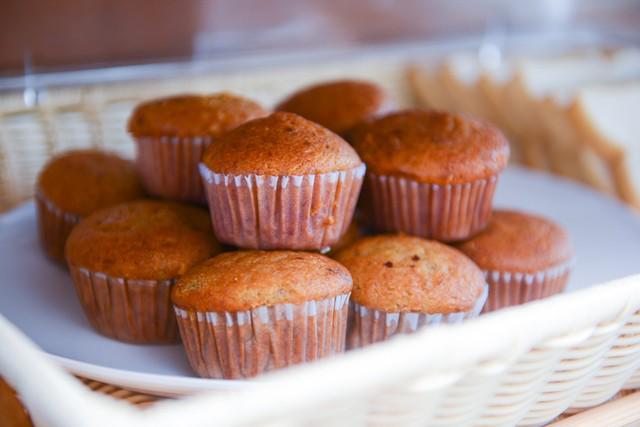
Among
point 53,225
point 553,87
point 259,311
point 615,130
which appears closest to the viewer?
point 259,311

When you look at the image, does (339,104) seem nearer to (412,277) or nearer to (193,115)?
(193,115)

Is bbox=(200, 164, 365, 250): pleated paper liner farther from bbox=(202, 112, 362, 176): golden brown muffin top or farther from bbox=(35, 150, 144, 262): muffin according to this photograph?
bbox=(35, 150, 144, 262): muffin

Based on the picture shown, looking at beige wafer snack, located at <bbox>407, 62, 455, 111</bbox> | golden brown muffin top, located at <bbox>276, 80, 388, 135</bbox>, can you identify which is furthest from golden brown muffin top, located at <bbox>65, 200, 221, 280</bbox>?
beige wafer snack, located at <bbox>407, 62, 455, 111</bbox>

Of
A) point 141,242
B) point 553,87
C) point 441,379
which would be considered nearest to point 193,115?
point 141,242

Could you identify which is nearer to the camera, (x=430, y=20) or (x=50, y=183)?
(x=50, y=183)

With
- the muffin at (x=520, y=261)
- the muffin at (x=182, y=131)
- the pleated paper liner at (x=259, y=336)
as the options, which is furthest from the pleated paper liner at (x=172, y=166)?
the muffin at (x=520, y=261)

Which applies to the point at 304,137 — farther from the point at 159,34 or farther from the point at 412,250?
the point at 159,34

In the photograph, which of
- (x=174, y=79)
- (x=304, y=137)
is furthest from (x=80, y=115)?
(x=304, y=137)

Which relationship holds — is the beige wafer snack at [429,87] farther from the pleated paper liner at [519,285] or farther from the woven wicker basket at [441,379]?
the woven wicker basket at [441,379]
